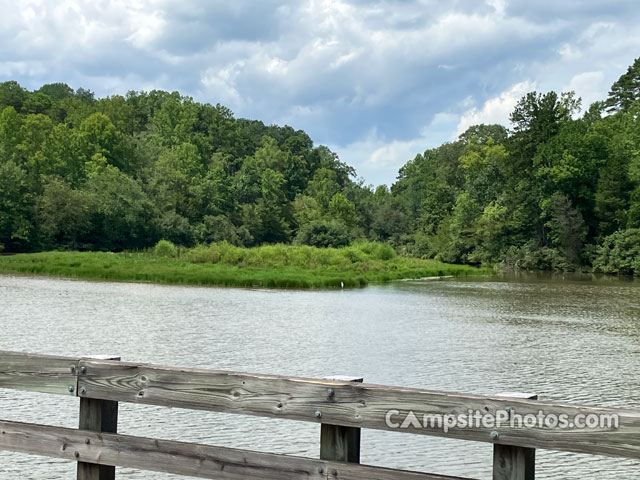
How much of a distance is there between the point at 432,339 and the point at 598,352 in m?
4.77

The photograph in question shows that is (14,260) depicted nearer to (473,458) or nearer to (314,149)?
(473,458)

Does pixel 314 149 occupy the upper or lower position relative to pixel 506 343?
upper

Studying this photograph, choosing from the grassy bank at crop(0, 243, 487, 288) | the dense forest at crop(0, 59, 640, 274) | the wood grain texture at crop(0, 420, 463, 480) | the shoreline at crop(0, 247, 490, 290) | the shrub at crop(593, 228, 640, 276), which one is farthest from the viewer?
the dense forest at crop(0, 59, 640, 274)

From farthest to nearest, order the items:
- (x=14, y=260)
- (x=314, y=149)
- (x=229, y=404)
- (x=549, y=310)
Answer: (x=314, y=149), (x=14, y=260), (x=549, y=310), (x=229, y=404)

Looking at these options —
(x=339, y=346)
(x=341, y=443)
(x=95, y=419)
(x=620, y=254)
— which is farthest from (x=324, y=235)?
(x=341, y=443)

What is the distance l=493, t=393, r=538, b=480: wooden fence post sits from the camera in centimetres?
453

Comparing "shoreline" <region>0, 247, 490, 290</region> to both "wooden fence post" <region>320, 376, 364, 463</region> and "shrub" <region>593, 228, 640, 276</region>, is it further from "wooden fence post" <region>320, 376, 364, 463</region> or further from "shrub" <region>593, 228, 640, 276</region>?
"wooden fence post" <region>320, 376, 364, 463</region>

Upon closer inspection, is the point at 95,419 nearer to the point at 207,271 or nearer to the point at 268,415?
the point at 268,415

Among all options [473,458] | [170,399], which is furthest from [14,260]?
[170,399]

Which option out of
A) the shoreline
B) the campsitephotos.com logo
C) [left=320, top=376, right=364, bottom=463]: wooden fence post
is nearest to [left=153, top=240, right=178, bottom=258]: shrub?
the shoreline

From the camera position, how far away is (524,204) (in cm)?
8394

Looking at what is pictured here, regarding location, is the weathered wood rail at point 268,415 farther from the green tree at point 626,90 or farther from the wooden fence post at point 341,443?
the green tree at point 626,90

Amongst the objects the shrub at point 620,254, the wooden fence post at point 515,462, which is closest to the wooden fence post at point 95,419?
the wooden fence post at point 515,462

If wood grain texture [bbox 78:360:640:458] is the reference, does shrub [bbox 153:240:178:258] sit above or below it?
above
